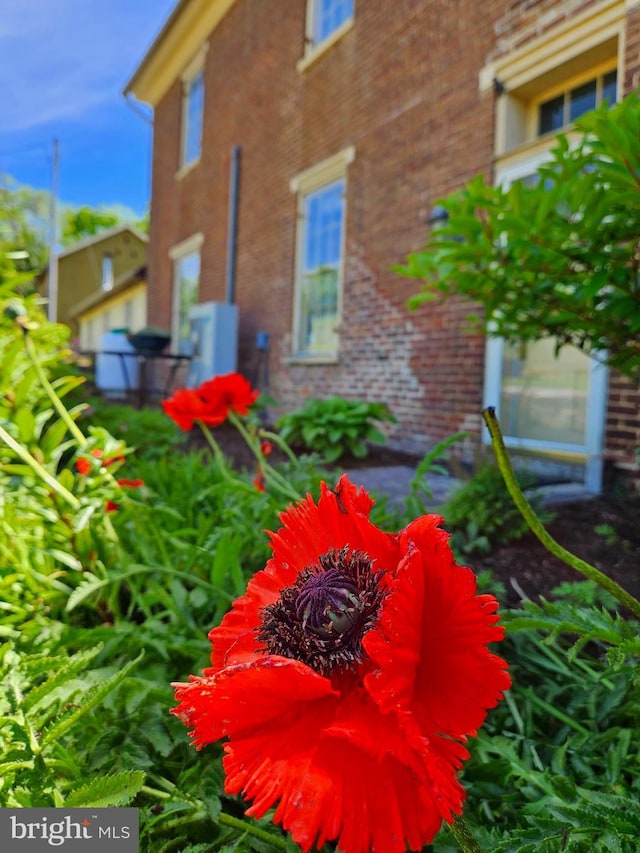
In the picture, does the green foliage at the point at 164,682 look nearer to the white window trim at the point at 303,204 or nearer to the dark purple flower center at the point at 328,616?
the dark purple flower center at the point at 328,616

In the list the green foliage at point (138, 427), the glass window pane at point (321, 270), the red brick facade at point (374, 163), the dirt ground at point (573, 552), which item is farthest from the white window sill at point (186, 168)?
the dirt ground at point (573, 552)

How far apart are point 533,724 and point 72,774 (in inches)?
29.2

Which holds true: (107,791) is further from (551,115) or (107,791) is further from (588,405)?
(551,115)

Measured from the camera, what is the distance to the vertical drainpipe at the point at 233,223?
877 centimetres

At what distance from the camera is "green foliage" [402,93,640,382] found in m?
1.47

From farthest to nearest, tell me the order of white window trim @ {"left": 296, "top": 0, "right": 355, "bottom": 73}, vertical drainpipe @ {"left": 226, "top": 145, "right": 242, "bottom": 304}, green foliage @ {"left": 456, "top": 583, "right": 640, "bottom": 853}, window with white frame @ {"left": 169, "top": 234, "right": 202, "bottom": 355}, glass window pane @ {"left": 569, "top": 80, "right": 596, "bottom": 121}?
window with white frame @ {"left": 169, "top": 234, "right": 202, "bottom": 355} < vertical drainpipe @ {"left": 226, "top": 145, "right": 242, "bottom": 304} < white window trim @ {"left": 296, "top": 0, "right": 355, "bottom": 73} < glass window pane @ {"left": 569, "top": 80, "right": 596, "bottom": 121} < green foliage @ {"left": 456, "top": 583, "right": 640, "bottom": 853}

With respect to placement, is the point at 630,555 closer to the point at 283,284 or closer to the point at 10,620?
the point at 10,620

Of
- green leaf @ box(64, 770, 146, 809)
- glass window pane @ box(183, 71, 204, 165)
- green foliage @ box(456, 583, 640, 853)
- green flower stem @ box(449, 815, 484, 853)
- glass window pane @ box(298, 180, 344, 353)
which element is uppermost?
glass window pane @ box(183, 71, 204, 165)

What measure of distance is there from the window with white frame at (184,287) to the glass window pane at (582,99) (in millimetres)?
6955

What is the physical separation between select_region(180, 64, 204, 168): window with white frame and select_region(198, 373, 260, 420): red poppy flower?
9.92m

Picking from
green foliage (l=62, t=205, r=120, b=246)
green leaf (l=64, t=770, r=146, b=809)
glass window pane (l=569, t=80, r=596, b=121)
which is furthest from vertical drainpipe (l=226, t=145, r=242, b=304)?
green foliage (l=62, t=205, r=120, b=246)

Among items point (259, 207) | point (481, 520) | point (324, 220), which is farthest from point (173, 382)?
point (481, 520)

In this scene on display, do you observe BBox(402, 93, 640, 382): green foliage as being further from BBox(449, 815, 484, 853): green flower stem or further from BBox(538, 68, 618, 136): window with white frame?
BBox(538, 68, 618, 136): window with white frame

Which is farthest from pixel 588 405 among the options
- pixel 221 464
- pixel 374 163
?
pixel 374 163
